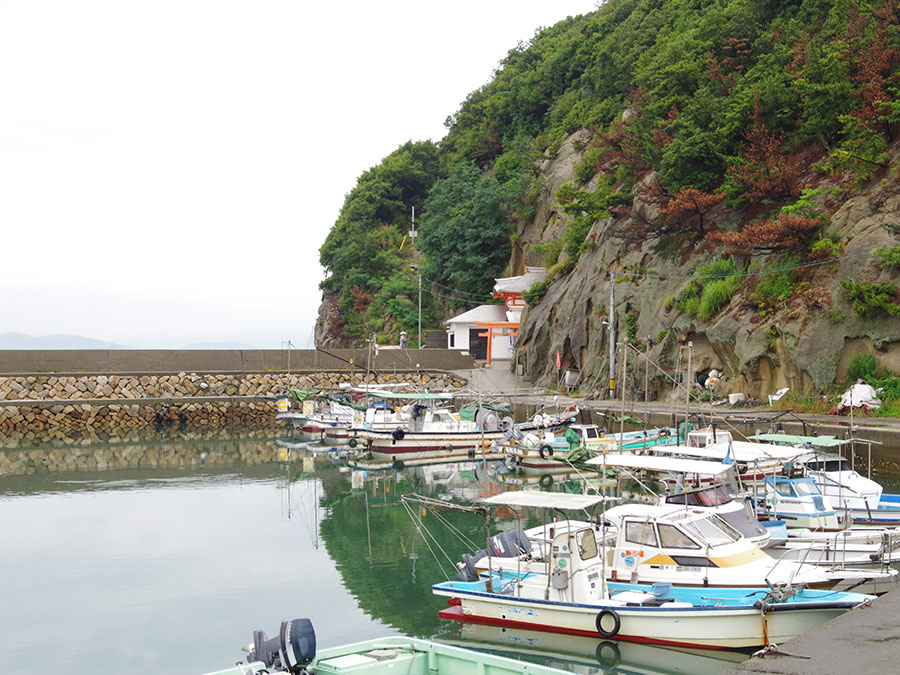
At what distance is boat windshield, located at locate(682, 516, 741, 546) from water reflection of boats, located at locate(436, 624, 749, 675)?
2344 mm

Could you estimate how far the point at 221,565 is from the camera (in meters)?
21.5

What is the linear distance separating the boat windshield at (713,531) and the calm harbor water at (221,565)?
2.39 m

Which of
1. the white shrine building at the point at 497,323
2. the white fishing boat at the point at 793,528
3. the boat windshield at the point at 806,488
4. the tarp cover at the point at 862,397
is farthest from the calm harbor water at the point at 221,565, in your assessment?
the white shrine building at the point at 497,323

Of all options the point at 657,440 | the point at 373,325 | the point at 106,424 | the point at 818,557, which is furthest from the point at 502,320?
the point at 818,557

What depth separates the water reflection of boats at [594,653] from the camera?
14.0 metres

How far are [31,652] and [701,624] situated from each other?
12.0m

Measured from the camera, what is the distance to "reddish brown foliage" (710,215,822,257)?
4041cm

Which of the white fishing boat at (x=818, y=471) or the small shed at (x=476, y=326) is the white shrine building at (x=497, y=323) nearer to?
the small shed at (x=476, y=326)

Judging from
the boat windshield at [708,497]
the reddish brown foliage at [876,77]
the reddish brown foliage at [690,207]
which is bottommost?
the boat windshield at [708,497]

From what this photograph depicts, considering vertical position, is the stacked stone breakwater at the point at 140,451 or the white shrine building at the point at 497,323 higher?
the white shrine building at the point at 497,323

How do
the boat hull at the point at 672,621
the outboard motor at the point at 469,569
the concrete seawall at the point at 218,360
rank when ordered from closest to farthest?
the boat hull at the point at 672,621 → the outboard motor at the point at 469,569 → the concrete seawall at the point at 218,360

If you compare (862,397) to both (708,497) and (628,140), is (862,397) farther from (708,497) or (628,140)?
(628,140)

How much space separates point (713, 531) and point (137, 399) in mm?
47887

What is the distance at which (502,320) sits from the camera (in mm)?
74500
